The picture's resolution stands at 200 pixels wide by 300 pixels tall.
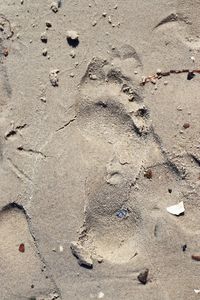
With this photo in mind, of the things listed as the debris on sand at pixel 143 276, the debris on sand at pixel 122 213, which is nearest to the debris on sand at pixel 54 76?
the debris on sand at pixel 122 213

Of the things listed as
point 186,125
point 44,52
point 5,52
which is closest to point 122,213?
point 186,125

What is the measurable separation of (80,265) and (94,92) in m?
1.16

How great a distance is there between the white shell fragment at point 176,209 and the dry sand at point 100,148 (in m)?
0.02

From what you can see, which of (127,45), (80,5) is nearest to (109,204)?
(127,45)

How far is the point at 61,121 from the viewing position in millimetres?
3568

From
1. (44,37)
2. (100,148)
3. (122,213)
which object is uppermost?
→ (44,37)

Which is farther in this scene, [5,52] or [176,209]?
[5,52]

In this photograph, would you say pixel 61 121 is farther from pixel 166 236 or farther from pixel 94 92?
pixel 166 236

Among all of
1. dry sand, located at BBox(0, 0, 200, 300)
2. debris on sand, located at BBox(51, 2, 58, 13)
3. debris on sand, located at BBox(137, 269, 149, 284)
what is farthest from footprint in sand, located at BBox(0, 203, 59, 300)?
debris on sand, located at BBox(51, 2, 58, 13)

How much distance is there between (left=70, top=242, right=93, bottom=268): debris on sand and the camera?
3.55 m

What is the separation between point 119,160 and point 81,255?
2.25ft

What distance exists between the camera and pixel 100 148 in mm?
3537

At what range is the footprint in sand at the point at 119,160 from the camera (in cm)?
350

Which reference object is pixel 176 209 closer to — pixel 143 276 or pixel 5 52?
pixel 143 276
